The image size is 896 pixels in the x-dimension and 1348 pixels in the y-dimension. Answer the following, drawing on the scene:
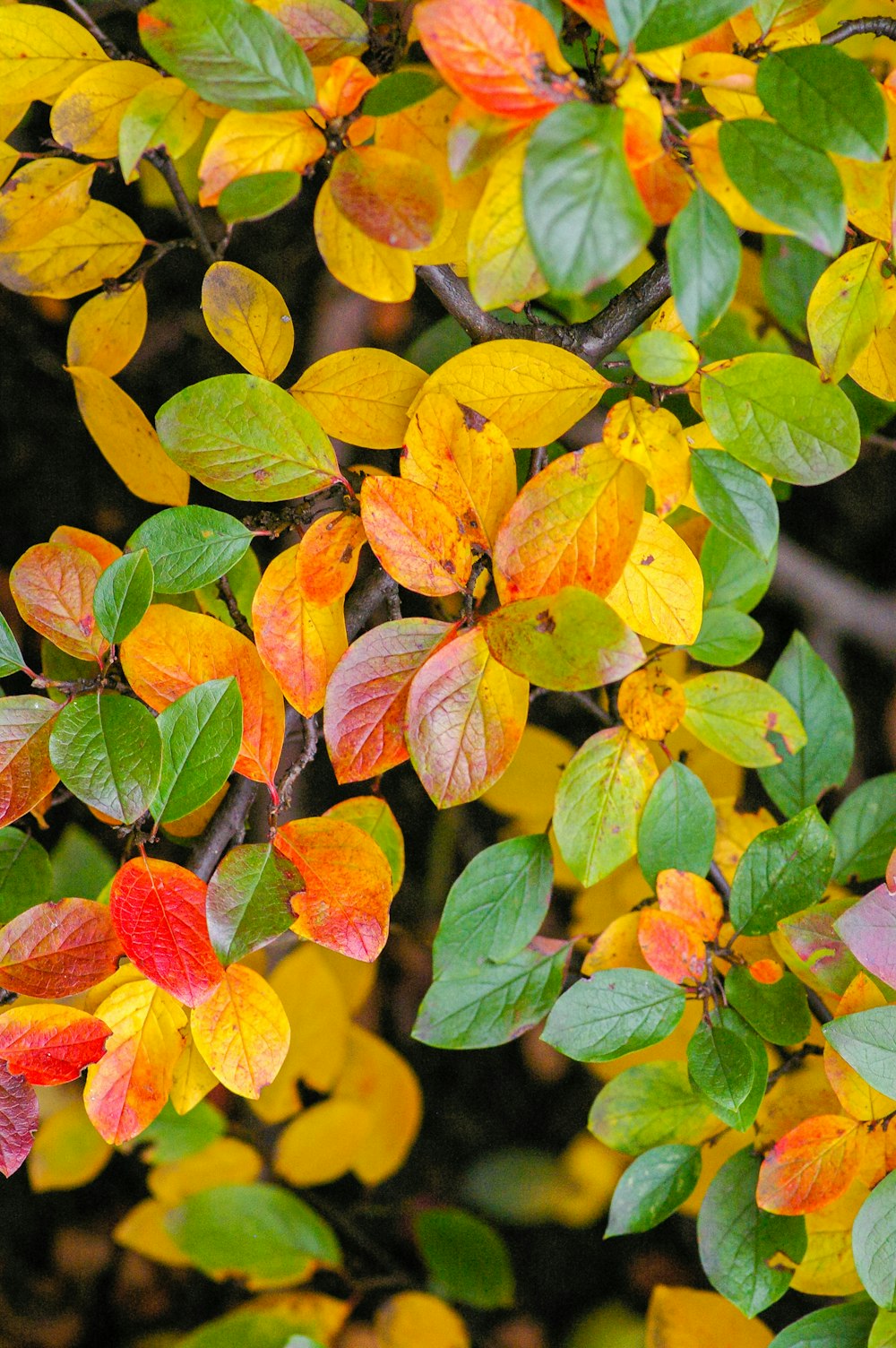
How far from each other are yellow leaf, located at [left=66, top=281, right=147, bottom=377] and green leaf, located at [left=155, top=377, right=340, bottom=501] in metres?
0.14

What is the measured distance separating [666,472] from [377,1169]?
0.76m

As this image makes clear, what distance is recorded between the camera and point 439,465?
0.44m

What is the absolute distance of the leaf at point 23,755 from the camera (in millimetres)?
440

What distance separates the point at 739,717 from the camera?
59 cm

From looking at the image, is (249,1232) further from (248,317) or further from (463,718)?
(248,317)

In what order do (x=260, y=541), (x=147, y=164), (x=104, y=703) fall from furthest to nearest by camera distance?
(x=260, y=541) → (x=147, y=164) → (x=104, y=703)

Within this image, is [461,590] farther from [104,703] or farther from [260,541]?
[260,541]

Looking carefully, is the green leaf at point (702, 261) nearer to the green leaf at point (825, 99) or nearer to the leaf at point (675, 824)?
the green leaf at point (825, 99)

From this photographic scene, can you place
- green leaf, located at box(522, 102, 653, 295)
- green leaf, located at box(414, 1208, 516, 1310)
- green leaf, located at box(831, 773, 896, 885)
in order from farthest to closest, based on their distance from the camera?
green leaf, located at box(414, 1208, 516, 1310) < green leaf, located at box(831, 773, 896, 885) < green leaf, located at box(522, 102, 653, 295)

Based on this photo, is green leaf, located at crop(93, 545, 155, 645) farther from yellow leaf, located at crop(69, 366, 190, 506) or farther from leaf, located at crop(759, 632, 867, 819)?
leaf, located at crop(759, 632, 867, 819)

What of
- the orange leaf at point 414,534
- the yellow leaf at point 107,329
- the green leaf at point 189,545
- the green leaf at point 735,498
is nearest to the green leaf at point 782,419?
the green leaf at point 735,498

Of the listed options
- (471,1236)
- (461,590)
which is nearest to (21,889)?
(461,590)

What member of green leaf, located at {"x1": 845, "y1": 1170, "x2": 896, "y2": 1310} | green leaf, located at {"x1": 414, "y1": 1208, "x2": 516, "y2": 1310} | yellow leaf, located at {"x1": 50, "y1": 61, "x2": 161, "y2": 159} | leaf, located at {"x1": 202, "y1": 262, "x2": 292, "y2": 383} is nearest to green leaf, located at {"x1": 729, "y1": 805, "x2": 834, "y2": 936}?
green leaf, located at {"x1": 845, "y1": 1170, "x2": 896, "y2": 1310}

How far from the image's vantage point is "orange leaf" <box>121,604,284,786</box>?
461mm
